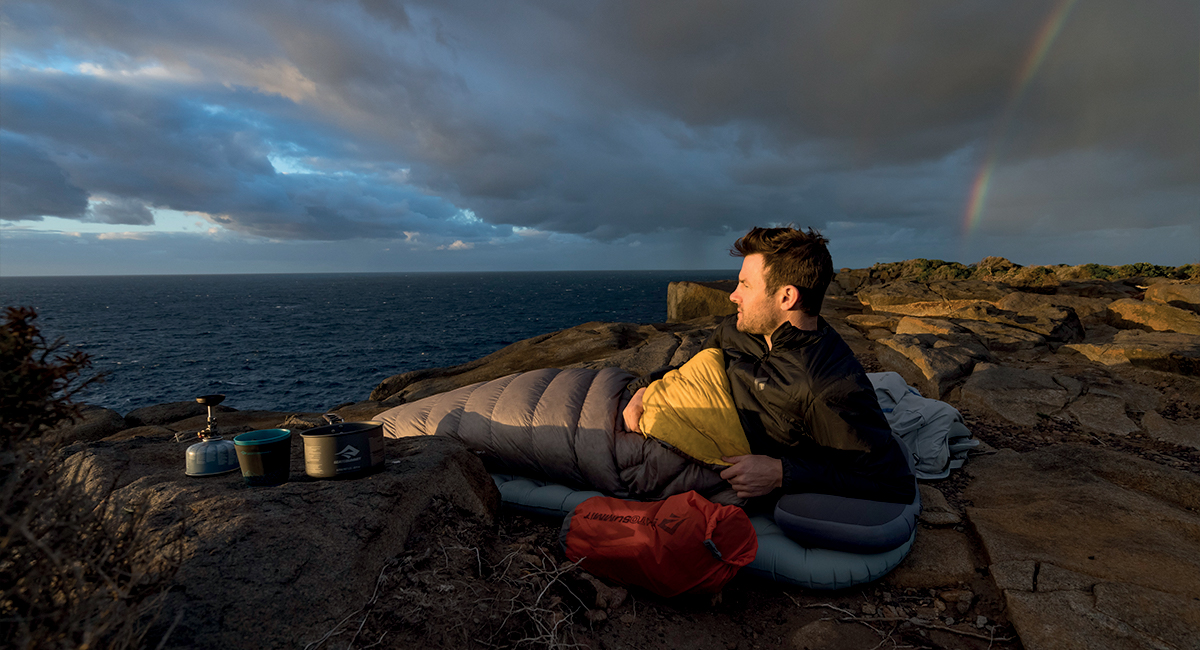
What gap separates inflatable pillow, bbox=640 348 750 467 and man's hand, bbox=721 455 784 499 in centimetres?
13

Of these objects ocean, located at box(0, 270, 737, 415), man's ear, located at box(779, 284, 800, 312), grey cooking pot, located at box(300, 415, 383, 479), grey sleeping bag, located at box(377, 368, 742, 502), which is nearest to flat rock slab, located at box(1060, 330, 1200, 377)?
man's ear, located at box(779, 284, 800, 312)

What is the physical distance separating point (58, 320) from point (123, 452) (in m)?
85.7

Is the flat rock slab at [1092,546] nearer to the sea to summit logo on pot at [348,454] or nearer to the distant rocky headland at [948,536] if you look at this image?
the distant rocky headland at [948,536]

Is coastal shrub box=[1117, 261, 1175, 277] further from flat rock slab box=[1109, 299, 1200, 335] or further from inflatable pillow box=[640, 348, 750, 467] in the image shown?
inflatable pillow box=[640, 348, 750, 467]

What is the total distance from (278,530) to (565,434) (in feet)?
6.46

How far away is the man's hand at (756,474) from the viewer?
3303 mm

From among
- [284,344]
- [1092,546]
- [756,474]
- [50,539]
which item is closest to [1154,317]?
[1092,546]

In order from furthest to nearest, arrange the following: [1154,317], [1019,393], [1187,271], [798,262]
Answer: [1187,271]
[1154,317]
[1019,393]
[798,262]

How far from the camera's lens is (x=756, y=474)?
3.32 m

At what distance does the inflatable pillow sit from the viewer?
11.4ft

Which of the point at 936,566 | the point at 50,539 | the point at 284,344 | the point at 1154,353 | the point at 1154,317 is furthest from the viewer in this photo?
the point at 284,344

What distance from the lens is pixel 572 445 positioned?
3.85 m

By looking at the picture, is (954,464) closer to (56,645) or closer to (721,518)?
(721,518)

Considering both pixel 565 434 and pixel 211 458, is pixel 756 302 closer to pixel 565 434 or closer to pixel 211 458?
pixel 565 434
